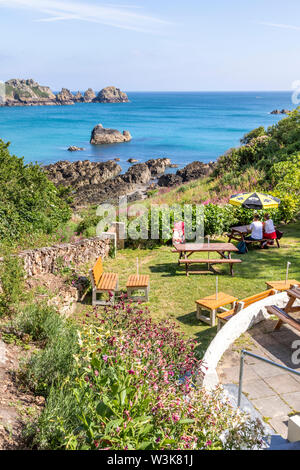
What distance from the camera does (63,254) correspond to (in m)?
9.47

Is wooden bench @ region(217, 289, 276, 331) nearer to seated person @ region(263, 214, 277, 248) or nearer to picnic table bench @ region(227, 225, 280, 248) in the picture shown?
picnic table bench @ region(227, 225, 280, 248)

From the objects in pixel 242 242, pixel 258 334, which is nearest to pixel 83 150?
pixel 242 242

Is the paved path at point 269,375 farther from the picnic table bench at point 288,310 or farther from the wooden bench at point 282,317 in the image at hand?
the picnic table bench at point 288,310

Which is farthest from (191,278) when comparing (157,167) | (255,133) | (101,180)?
(157,167)

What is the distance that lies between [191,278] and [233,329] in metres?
3.73

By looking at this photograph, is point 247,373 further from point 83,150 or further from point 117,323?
point 83,150

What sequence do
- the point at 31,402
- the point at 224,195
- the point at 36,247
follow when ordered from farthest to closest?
the point at 224,195
the point at 36,247
the point at 31,402

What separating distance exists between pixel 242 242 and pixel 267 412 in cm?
753

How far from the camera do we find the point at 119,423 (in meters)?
3.06

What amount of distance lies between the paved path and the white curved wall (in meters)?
0.12

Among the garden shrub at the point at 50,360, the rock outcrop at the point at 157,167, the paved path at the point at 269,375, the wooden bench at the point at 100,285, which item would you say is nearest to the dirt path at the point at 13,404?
the garden shrub at the point at 50,360

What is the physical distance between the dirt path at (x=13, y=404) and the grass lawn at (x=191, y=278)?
3.20 m

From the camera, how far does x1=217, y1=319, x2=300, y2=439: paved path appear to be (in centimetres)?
468

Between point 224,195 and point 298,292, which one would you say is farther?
point 224,195
